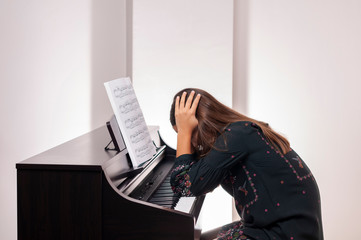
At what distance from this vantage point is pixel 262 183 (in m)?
1.66

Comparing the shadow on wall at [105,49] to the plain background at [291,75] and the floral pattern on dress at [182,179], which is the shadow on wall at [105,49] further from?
the floral pattern on dress at [182,179]

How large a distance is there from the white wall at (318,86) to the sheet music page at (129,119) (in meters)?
1.74

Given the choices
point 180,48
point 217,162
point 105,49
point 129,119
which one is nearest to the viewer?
point 217,162

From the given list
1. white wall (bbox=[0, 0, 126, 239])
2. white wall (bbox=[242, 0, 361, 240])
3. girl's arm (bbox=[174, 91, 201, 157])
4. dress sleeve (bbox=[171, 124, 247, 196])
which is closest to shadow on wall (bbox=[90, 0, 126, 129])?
white wall (bbox=[0, 0, 126, 239])

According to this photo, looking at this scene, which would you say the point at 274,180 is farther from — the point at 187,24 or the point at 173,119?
the point at 187,24

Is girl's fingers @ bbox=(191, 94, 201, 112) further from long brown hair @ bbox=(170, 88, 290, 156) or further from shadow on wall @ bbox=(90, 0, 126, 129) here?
shadow on wall @ bbox=(90, 0, 126, 129)

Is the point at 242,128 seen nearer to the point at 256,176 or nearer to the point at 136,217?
the point at 256,176

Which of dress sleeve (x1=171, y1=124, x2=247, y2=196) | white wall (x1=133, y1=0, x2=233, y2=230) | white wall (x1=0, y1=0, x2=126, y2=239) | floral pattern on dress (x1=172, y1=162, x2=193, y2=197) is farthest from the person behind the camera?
white wall (x1=133, y1=0, x2=233, y2=230)

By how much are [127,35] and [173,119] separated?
2112 millimetres

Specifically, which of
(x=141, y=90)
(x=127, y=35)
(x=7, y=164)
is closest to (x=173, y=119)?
(x=7, y=164)

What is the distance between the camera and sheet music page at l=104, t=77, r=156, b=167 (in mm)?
1956

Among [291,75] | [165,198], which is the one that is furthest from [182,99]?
[291,75]

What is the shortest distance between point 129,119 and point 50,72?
1475mm

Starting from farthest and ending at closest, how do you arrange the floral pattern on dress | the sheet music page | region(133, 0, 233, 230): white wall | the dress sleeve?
region(133, 0, 233, 230): white wall < the sheet music page < the floral pattern on dress < the dress sleeve
